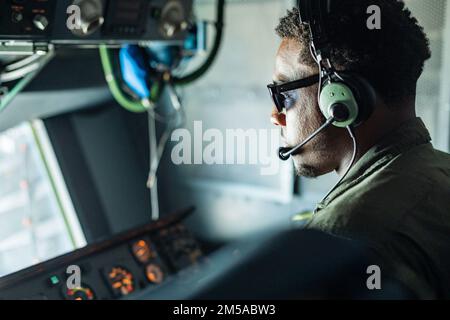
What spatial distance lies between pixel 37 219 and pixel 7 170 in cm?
27

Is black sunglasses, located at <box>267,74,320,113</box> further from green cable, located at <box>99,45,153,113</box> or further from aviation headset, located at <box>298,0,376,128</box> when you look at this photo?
green cable, located at <box>99,45,153,113</box>

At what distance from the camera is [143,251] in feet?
6.95

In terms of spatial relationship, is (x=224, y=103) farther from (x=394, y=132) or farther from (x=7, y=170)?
(x=394, y=132)

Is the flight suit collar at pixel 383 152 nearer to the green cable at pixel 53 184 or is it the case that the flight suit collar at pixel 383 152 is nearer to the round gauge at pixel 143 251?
the round gauge at pixel 143 251

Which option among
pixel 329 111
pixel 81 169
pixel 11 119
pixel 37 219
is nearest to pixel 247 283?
pixel 329 111

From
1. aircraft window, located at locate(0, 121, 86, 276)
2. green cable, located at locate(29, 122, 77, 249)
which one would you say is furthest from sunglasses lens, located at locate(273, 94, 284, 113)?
green cable, located at locate(29, 122, 77, 249)

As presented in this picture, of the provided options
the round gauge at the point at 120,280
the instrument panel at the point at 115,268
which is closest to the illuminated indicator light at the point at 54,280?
the instrument panel at the point at 115,268

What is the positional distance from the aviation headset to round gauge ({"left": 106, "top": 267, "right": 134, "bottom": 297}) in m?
1.04

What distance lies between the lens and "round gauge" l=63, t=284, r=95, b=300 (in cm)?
178

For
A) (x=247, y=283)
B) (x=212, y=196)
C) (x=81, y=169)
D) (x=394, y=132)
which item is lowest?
(x=212, y=196)

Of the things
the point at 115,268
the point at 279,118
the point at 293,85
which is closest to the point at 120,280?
the point at 115,268

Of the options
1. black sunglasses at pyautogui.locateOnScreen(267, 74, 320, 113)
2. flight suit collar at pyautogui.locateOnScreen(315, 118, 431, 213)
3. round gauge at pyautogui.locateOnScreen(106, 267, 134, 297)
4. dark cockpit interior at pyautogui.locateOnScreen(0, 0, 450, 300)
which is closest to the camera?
dark cockpit interior at pyautogui.locateOnScreen(0, 0, 450, 300)
